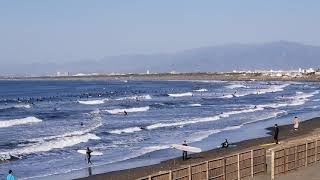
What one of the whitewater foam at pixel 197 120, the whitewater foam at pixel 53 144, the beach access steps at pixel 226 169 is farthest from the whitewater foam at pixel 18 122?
the beach access steps at pixel 226 169

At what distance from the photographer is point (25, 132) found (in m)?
46.4

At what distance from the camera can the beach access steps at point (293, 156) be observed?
70.0ft

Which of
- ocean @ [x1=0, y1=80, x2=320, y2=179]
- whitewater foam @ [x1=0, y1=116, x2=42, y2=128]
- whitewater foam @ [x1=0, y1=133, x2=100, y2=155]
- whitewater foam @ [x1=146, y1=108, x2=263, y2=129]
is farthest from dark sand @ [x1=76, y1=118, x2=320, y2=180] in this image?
whitewater foam @ [x1=0, y1=116, x2=42, y2=128]

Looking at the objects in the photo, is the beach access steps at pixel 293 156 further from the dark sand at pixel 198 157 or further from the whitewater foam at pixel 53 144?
the whitewater foam at pixel 53 144

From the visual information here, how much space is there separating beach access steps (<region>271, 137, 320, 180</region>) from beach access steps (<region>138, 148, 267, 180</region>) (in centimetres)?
56

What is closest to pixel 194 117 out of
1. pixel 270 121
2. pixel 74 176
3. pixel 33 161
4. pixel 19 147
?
pixel 270 121

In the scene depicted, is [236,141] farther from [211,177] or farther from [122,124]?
[211,177]

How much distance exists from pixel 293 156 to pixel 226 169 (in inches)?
155

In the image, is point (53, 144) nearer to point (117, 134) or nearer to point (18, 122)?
point (117, 134)

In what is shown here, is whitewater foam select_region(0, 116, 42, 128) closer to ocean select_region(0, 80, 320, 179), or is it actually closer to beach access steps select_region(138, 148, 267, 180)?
ocean select_region(0, 80, 320, 179)

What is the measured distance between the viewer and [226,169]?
1966 centimetres

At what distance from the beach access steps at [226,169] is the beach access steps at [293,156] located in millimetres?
560

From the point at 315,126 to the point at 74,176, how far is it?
2357 cm

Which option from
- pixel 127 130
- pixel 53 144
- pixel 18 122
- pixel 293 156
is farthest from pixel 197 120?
pixel 293 156
